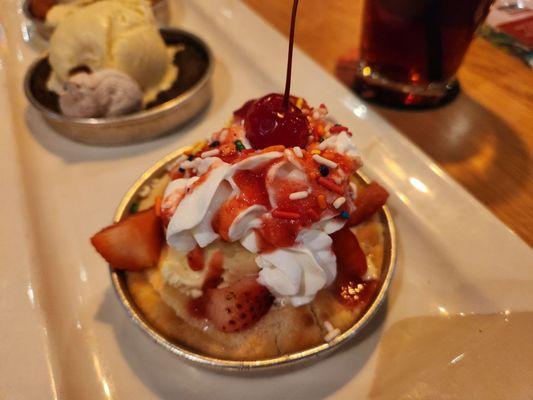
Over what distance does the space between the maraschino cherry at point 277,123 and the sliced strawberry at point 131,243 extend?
0.34m

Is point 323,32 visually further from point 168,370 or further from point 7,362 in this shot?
point 7,362

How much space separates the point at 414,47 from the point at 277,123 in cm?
83

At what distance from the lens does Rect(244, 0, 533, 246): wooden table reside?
1417mm

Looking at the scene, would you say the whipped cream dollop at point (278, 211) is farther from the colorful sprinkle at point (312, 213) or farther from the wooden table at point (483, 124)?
the wooden table at point (483, 124)

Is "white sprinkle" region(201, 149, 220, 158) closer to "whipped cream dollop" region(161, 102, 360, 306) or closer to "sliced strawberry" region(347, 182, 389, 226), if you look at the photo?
Result: "whipped cream dollop" region(161, 102, 360, 306)

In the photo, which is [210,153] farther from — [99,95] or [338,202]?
[99,95]

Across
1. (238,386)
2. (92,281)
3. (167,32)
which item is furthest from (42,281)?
(167,32)

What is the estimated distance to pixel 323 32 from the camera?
2150mm

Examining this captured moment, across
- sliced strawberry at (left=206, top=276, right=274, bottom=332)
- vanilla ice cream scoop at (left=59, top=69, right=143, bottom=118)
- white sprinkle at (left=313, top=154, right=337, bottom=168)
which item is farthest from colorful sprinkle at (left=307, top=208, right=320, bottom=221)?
vanilla ice cream scoop at (left=59, top=69, right=143, bottom=118)

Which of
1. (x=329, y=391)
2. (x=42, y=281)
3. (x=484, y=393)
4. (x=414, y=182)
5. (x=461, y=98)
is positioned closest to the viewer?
(x=484, y=393)

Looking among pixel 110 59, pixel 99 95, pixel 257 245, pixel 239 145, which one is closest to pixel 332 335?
pixel 257 245

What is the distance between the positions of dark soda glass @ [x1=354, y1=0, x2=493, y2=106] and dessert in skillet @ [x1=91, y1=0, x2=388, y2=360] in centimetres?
60

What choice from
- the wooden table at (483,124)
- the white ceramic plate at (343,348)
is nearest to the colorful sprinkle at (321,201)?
the white ceramic plate at (343,348)

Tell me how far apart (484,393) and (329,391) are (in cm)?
35
